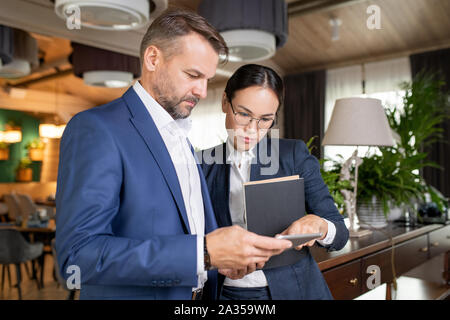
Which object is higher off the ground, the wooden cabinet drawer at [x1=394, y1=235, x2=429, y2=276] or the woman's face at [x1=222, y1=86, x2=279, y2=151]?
the woman's face at [x1=222, y1=86, x2=279, y2=151]

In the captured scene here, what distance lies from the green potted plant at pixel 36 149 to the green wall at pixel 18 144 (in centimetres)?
9

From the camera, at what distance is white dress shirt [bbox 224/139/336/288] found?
47.9 inches

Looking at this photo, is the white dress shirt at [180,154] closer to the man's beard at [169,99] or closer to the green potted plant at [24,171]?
the man's beard at [169,99]

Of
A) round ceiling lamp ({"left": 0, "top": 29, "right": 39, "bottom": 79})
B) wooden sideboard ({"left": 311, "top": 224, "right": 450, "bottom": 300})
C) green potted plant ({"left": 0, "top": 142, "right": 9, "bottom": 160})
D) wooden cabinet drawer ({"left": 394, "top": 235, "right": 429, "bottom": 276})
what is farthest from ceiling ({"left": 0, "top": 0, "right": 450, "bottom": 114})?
wooden cabinet drawer ({"left": 394, "top": 235, "right": 429, "bottom": 276})

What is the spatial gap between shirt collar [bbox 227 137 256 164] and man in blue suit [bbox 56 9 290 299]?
0.32m

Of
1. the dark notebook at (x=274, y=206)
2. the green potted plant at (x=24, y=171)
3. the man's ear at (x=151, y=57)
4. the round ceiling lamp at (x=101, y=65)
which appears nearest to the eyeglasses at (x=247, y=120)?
the dark notebook at (x=274, y=206)

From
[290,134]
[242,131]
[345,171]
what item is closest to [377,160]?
[345,171]

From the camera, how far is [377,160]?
283 cm

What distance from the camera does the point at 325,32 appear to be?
22.4 ft

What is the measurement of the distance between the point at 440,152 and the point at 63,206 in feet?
22.3

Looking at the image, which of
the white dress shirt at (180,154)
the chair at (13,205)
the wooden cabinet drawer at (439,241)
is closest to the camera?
the white dress shirt at (180,154)

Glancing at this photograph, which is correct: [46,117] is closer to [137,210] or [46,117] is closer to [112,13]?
[112,13]

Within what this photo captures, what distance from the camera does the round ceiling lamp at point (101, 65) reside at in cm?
512

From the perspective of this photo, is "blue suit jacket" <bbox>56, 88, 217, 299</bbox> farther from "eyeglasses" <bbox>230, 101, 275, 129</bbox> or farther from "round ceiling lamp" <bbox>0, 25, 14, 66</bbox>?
"round ceiling lamp" <bbox>0, 25, 14, 66</bbox>
